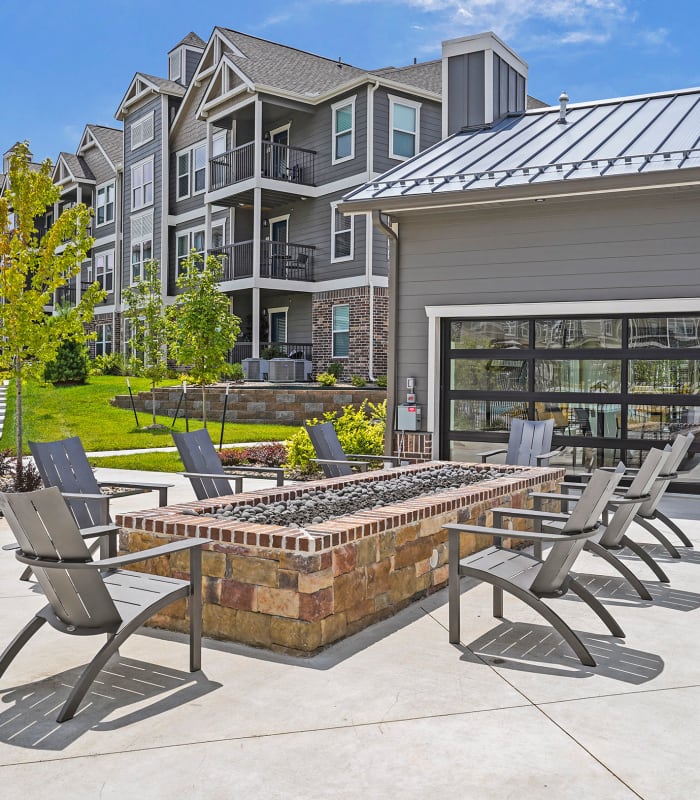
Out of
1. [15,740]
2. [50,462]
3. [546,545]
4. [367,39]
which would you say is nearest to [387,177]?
[546,545]

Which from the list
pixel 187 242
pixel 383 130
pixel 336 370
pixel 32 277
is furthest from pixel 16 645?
pixel 187 242

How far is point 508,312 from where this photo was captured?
10664mm

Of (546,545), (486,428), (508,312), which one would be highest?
(508,312)

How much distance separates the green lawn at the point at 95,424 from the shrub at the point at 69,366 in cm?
88

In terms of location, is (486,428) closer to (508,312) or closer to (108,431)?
(508,312)

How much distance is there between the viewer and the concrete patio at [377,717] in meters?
3.02

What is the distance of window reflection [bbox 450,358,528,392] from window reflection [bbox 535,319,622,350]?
18.2 inches

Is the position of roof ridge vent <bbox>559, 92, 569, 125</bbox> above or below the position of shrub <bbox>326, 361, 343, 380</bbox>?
above

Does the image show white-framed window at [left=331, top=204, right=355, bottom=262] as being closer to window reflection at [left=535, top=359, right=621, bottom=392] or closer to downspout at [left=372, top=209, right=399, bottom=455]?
downspout at [left=372, top=209, right=399, bottom=455]

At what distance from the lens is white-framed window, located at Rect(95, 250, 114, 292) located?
33062mm

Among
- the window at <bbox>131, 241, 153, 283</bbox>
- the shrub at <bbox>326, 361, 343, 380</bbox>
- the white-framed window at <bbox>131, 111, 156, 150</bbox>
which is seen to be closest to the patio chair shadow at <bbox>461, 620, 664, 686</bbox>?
the shrub at <bbox>326, 361, 343, 380</bbox>

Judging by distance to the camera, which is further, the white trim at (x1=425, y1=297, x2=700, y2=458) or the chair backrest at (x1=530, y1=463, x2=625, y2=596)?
the white trim at (x1=425, y1=297, x2=700, y2=458)

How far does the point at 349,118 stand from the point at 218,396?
8591 millimetres

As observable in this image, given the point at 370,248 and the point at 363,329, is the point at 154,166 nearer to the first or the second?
the point at 370,248
